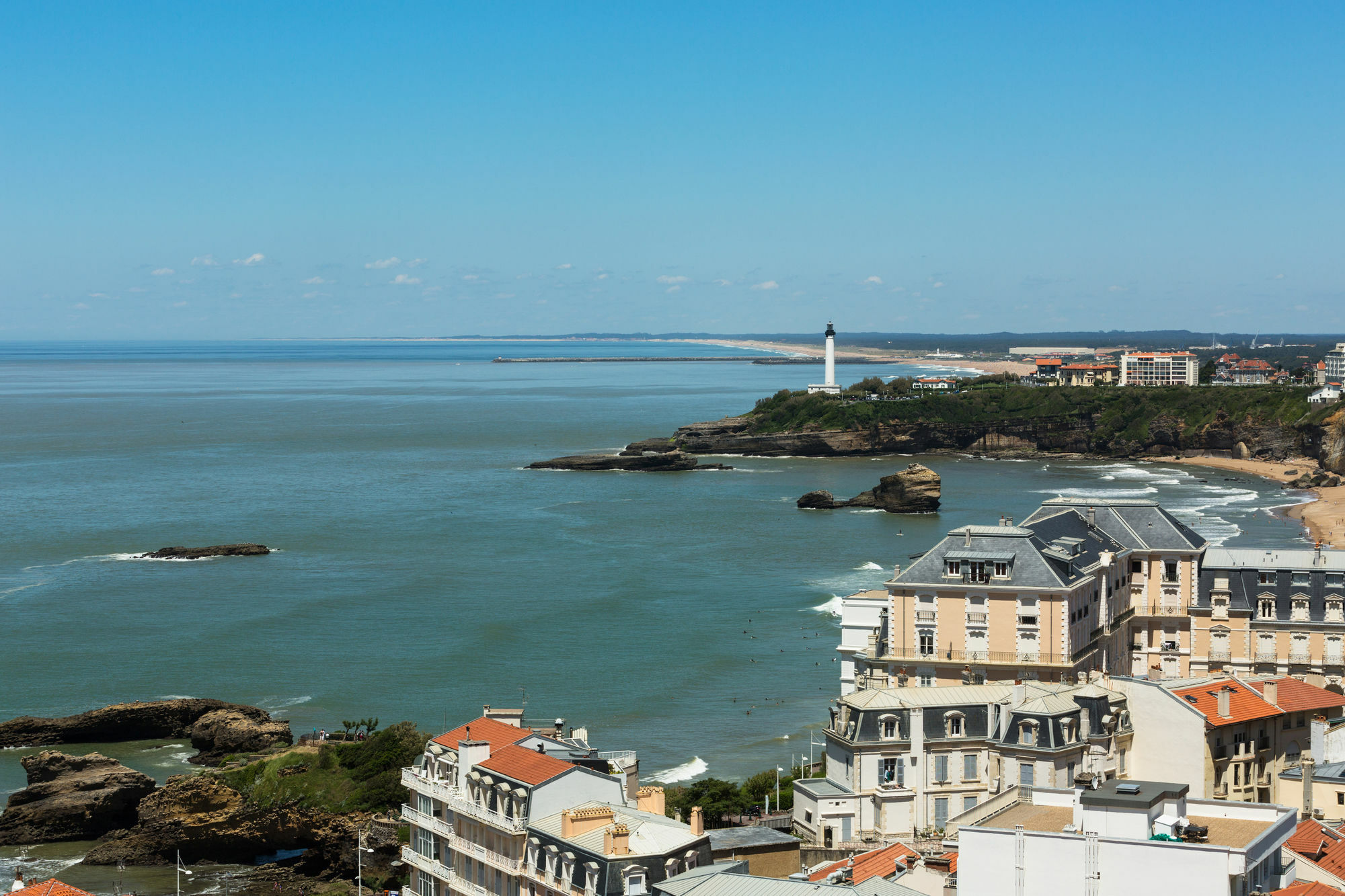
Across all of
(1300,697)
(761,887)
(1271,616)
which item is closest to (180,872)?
(761,887)

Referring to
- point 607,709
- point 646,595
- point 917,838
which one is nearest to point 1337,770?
point 917,838

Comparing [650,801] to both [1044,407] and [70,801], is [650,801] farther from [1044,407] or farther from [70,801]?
[1044,407]

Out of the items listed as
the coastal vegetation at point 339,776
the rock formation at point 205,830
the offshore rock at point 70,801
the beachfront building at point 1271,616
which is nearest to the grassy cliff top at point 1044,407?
the beachfront building at point 1271,616

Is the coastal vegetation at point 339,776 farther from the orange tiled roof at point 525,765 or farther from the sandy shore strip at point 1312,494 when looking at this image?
the sandy shore strip at point 1312,494

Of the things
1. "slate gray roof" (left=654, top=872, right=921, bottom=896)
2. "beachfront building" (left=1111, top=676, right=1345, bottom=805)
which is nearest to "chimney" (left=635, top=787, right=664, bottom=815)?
"slate gray roof" (left=654, top=872, right=921, bottom=896)

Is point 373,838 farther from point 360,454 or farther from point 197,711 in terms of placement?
point 360,454

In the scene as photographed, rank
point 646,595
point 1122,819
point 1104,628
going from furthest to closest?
point 646,595 < point 1104,628 < point 1122,819
